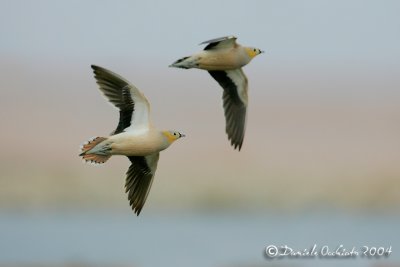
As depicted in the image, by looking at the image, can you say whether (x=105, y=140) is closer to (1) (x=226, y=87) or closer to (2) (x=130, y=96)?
(2) (x=130, y=96)

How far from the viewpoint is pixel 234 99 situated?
45.1 feet

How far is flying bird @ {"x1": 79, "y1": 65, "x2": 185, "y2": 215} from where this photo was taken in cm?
1131


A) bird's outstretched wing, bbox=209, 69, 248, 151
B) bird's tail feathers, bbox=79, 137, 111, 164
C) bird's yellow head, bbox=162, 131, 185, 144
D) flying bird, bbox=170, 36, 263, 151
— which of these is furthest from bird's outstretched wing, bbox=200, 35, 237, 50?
bird's tail feathers, bbox=79, 137, 111, 164

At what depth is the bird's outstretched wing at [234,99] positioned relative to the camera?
44.7ft

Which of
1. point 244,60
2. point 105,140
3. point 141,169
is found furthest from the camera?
point 244,60

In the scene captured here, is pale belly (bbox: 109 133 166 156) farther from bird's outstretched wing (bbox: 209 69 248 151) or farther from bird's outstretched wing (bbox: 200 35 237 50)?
bird's outstretched wing (bbox: 209 69 248 151)

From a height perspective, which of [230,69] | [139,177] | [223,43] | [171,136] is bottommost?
[139,177]

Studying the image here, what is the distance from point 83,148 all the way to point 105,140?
0.92ft

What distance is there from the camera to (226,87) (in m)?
13.7

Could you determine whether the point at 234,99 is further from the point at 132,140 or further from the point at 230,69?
the point at 132,140

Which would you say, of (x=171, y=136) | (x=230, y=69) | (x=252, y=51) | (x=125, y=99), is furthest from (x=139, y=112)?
(x=252, y=51)

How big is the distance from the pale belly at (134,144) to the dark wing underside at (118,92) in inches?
14.4

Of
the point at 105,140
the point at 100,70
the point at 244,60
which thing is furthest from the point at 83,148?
the point at 244,60

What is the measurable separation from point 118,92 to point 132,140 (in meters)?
0.78
